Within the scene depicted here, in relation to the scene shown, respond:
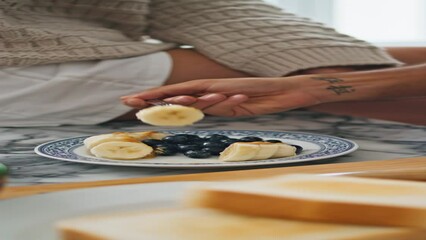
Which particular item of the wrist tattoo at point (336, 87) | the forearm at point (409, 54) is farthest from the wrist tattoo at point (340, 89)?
the forearm at point (409, 54)

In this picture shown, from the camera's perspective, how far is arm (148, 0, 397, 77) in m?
1.56

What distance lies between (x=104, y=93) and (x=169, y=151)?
56 cm

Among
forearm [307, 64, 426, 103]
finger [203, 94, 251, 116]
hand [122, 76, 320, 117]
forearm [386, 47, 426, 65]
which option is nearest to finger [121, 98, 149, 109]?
hand [122, 76, 320, 117]

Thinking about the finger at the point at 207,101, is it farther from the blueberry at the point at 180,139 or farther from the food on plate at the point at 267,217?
the food on plate at the point at 267,217

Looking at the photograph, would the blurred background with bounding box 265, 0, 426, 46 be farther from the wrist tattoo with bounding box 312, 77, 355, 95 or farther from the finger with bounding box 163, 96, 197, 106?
the finger with bounding box 163, 96, 197, 106

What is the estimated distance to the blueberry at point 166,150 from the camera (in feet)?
2.98

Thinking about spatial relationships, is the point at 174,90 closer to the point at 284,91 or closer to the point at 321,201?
the point at 284,91

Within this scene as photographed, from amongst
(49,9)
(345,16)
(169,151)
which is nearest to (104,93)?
(49,9)

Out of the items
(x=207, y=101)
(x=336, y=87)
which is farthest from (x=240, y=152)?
(x=336, y=87)

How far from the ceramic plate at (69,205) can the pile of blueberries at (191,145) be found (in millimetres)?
407

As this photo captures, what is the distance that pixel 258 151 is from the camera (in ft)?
2.87

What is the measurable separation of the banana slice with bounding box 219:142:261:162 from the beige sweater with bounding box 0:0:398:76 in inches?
23.9

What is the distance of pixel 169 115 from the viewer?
0.99 meters

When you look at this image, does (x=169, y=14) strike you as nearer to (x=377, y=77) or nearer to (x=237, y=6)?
(x=237, y=6)
